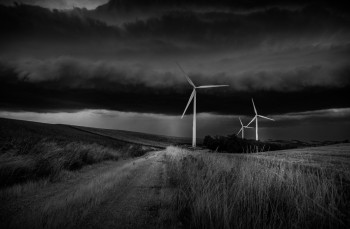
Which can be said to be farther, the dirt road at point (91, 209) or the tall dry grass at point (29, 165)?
the tall dry grass at point (29, 165)

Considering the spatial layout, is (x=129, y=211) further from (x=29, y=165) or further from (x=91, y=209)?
(x=29, y=165)

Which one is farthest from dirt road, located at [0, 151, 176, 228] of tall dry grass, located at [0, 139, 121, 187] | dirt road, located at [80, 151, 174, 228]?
tall dry grass, located at [0, 139, 121, 187]

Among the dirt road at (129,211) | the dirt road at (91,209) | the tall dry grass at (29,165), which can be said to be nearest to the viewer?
the dirt road at (91,209)

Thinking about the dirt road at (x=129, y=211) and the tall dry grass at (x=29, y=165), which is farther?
the tall dry grass at (x=29, y=165)

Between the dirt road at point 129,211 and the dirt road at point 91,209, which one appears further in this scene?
the dirt road at point 129,211

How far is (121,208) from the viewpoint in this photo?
4.90m

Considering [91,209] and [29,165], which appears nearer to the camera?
[91,209]

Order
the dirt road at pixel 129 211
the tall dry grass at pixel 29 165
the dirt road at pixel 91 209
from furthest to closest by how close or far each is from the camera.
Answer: the tall dry grass at pixel 29 165
the dirt road at pixel 129 211
the dirt road at pixel 91 209

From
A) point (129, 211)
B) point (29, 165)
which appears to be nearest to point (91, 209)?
point (129, 211)

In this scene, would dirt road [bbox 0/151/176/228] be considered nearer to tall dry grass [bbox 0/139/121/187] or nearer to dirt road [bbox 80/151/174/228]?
dirt road [bbox 80/151/174/228]

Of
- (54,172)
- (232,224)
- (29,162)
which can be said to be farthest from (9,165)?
(232,224)

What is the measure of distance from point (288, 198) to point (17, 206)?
6173 millimetres

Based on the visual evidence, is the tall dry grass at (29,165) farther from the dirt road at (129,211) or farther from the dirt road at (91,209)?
the dirt road at (129,211)

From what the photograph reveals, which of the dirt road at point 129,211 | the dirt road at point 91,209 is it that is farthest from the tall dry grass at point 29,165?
the dirt road at point 129,211
